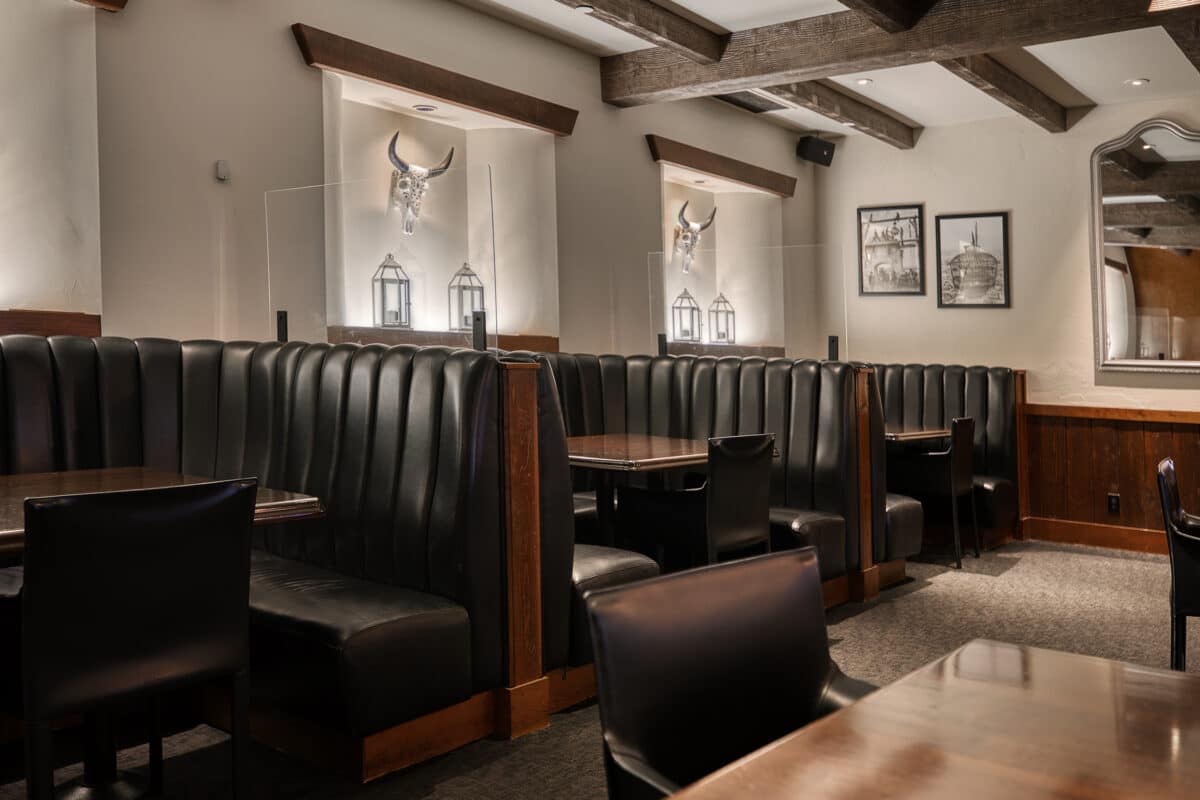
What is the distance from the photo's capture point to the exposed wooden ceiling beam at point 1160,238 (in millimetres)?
5988

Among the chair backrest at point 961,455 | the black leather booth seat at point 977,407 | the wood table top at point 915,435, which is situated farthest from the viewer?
the black leather booth seat at point 977,407

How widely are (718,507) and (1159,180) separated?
439 centimetres

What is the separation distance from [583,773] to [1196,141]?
224 inches

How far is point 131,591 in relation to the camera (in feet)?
6.28

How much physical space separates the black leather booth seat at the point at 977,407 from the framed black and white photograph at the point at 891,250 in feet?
3.30

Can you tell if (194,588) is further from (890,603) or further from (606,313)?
(606,313)

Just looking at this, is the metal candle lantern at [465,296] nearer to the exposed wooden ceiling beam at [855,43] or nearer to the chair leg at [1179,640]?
the exposed wooden ceiling beam at [855,43]

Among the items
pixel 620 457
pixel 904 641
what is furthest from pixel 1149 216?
pixel 620 457

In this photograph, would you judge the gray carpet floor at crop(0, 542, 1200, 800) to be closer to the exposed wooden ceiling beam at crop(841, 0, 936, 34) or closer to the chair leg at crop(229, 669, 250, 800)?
the chair leg at crop(229, 669, 250, 800)

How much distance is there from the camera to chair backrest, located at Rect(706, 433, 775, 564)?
11.5ft

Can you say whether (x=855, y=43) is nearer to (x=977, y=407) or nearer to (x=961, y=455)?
(x=961, y=455)

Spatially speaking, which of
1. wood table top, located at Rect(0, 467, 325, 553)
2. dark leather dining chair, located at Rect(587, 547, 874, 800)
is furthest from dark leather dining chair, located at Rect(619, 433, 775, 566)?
dark leather dining chair, located at Rect(587, 547, 874, 800)

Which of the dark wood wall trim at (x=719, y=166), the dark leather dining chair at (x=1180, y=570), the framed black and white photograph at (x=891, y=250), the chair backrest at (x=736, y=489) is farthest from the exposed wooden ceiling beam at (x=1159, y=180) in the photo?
the dark leather dining chair at (x=1180, y=570)

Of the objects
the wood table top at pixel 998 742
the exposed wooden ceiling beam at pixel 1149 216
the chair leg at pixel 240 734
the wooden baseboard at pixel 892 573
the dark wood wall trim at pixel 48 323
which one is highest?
the exposed wooden ceiling beam at pixel 1149 216
